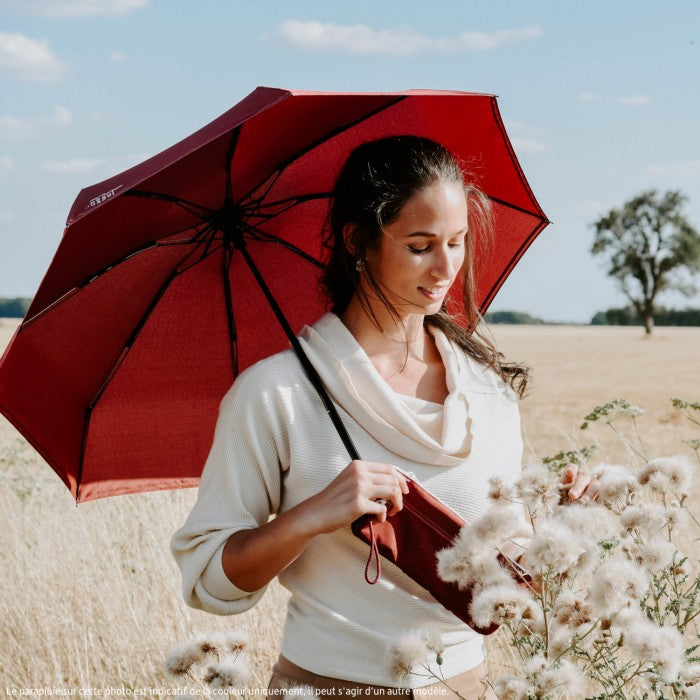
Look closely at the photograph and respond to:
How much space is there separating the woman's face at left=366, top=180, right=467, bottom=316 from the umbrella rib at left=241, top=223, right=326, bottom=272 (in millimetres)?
711

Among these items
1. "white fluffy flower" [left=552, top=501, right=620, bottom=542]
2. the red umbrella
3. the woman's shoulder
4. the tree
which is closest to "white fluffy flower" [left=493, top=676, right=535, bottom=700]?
"white fluffy flower" [left=552, top=501, right=620, bottom=542]

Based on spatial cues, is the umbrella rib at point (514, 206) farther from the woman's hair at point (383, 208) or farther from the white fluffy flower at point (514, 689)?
the white fluffy flower at point (514, 689)

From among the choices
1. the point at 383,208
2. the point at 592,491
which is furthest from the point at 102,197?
the point at 592,491

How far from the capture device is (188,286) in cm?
318

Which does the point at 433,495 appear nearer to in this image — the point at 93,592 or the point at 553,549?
the point at 553,549

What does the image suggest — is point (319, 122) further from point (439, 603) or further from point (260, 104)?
point (439, 603)

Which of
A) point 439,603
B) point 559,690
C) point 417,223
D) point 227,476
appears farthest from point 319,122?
point 559,690

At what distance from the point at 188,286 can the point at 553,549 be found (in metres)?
1.81

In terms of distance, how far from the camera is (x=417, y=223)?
2.52m

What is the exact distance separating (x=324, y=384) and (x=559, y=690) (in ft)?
3.48

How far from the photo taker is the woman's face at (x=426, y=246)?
2512 millimetres

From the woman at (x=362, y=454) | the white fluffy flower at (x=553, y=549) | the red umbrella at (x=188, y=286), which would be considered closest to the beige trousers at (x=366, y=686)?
the woman at (x=362, y=454)

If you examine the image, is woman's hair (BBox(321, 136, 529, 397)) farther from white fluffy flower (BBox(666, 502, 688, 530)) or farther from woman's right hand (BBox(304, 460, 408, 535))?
white fluffy flower (BBox(666, 502, 688, 530))

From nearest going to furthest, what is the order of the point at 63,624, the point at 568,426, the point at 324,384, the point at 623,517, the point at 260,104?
the point at 623,517, the point at 260,104, the point at 324,384, the point at 63,624, the point at 568,426
